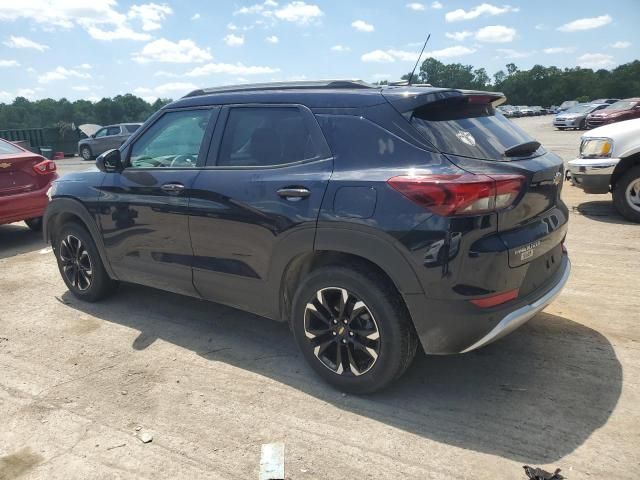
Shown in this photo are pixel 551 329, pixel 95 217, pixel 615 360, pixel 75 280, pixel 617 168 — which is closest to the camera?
pixel 615 360

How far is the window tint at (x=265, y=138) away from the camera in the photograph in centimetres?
327

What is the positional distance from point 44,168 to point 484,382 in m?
6.68

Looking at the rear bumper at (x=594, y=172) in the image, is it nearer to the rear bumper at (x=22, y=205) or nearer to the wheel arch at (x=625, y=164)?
the wheel arch at (x=625, y=164)

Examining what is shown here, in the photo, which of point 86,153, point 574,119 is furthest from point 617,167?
point 574,119

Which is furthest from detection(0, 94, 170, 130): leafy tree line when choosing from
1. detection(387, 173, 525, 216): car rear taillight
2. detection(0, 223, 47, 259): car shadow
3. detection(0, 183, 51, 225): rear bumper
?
detection(387, 173, 525, 216): car rear taillight

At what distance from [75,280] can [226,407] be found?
2.60 m

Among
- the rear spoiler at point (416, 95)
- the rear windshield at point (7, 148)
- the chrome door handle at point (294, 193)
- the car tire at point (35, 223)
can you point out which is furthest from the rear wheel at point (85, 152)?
the rear spoiler at point (416, 95)

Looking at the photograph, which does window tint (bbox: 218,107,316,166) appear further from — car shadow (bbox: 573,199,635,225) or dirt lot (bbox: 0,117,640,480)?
car shadow (bbox: 573,199,635,225)

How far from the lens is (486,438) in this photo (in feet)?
8.91

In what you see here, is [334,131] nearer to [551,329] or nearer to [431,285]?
[431,285]

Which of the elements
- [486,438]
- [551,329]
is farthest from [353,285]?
[551,329]

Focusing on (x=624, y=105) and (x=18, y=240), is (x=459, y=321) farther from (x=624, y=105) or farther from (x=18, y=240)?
(x=624, y=105)

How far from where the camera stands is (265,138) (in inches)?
136

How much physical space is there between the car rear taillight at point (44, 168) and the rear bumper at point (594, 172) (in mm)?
7261
